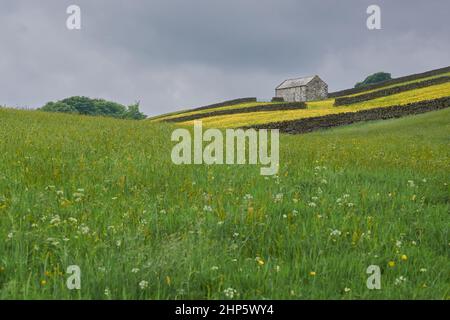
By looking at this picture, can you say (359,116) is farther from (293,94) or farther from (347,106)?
(293,94)

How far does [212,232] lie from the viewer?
17.1ft

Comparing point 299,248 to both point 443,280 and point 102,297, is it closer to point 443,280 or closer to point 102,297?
point 443,280

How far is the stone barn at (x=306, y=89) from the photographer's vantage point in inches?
3644

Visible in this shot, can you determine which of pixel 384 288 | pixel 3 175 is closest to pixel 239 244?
pixel 384 288

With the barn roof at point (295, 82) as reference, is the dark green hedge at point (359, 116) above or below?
below

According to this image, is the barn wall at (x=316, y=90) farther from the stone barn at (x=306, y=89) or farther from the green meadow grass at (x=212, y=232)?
the green meadow grass at (x=212, y=232)

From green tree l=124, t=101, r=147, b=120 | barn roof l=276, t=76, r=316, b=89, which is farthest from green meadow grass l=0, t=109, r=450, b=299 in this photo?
green tree l=124, t=101, r=147, b=120

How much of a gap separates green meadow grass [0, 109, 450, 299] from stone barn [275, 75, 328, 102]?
86.4 meters

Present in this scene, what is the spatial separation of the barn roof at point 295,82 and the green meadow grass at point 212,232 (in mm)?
87769

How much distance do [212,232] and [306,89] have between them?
298 ft

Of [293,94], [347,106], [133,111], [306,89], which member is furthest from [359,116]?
[133,111]

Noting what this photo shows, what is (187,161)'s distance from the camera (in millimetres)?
9758

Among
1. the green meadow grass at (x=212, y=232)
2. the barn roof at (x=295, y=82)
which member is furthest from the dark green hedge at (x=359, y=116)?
the barn roof at (x=295, y=82)
